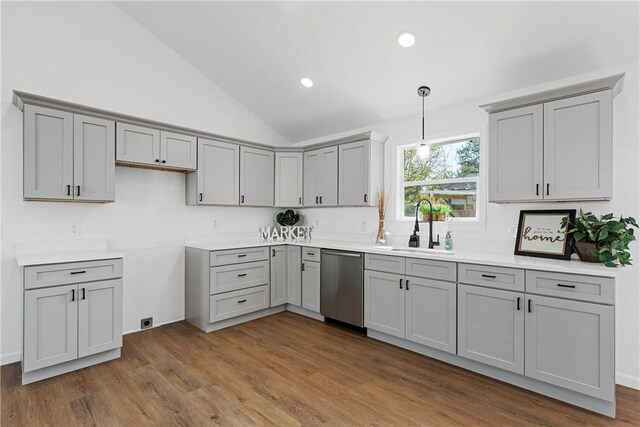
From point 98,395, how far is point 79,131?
7.15ft

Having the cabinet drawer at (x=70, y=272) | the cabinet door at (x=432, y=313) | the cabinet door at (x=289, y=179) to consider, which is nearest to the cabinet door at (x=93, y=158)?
the cabinet drawer at (x=70, y=272)

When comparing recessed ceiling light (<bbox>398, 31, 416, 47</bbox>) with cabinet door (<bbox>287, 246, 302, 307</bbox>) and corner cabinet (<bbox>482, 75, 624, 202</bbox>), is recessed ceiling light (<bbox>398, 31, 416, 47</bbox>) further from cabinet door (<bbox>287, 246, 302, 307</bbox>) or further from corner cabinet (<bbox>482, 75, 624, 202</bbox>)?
cabinet door (<bbox>287, 246, 302, 307</bbox>)

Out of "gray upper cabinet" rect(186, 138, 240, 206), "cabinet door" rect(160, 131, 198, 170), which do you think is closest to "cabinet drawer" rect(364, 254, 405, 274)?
"gray upper cabinet" rect(186, 138, 240, 206)

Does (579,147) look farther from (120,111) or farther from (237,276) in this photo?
(120,111)

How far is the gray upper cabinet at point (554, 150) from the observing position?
2385 mm

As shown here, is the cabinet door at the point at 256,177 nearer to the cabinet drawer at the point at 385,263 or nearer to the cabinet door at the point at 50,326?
the cabinet drawer at the point at 385,263

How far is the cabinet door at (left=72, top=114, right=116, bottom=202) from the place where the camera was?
2.93m

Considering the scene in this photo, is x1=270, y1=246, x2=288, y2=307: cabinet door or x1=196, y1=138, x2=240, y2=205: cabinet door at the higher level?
x1=196, y1=138, x2=240, y2=205: cabinet door

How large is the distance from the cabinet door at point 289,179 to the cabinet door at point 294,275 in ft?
2.35

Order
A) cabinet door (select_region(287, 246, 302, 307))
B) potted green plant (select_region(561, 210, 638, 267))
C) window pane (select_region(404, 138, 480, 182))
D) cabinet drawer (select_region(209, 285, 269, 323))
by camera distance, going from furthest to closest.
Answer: cabinet door (select_region(287, 246, 302, 307)), cabinet drawer (select_region(209, 285, 269, 323)), window pane (select_region(404, 138, 480, 182)), potted green plant (select_region(561, 210, 638, 267))

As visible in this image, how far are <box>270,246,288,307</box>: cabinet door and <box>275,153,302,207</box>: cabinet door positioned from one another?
714mm

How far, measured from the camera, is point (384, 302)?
3305 mm

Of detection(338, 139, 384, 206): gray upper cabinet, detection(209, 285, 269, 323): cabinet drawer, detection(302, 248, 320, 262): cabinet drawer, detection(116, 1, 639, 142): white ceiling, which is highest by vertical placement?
detection(116, 1, 639, 142): white ceiling

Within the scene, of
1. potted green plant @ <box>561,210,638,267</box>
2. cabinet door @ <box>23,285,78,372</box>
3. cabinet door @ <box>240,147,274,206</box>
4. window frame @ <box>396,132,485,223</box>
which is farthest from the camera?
cabinet door @ <box>240,147,274,206</box>
